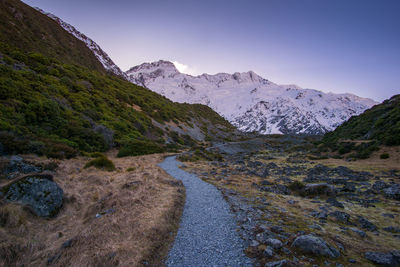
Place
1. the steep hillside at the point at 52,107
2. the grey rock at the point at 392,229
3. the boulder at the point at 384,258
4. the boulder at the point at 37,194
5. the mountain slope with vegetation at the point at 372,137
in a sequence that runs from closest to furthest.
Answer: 1. the boulder at the point at 384,258
2. the boulder at the point at 37,194
3. the grey rock at the point at 392,229
4. the steep hillside at the point at 52,107
5. the mountain slope with vegetation at the point at 372,137

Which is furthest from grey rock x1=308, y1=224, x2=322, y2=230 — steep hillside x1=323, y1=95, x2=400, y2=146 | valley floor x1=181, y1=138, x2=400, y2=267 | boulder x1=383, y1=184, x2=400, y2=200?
steep hillside x1=323, y1=95, x2=400, y2=146

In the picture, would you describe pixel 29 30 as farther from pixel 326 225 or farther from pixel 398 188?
pixel 398 188

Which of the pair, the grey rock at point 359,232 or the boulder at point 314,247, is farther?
the grey rock at point 359,232

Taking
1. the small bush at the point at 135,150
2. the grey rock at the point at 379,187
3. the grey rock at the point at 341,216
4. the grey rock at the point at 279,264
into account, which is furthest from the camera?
the small bush at the point at 135,150

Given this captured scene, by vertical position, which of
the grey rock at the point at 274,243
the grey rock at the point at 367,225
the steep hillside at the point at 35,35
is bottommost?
the grey rock at the point at 274,243

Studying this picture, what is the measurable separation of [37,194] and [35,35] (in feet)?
197

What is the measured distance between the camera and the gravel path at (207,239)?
497 cm

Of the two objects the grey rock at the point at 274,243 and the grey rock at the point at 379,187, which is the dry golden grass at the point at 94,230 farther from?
the grey rock at the point at 379,187

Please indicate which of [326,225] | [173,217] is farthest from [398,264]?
[173,217]

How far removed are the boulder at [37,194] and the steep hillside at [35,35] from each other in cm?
4680

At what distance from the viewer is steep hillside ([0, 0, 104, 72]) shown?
39.4m

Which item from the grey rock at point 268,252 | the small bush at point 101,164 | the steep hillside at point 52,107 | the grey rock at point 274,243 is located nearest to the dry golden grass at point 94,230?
the grey rock at point 268,252

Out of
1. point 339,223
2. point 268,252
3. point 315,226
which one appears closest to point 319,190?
point 339,223

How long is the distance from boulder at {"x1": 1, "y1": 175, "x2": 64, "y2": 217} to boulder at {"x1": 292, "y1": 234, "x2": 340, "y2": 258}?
8501mm
